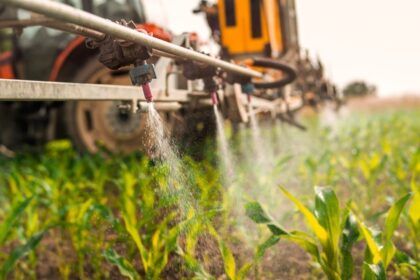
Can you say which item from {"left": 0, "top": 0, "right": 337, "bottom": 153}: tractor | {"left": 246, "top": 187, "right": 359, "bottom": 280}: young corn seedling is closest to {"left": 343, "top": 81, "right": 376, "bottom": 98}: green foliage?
{"left": 0, "top": 0, "right": 337, "bottom": 153}: tractor

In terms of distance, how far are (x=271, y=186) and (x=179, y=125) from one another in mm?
746

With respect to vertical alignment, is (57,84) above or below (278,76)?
below

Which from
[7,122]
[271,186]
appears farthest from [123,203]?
[7,122]

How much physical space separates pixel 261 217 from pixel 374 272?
431mm

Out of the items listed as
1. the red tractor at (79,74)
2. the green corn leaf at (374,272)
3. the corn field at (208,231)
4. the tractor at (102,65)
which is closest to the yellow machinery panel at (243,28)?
the tractor at (102,65)

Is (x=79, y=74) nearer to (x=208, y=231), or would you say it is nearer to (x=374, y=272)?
(x=208, y=231)

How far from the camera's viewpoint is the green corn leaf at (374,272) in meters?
1.54

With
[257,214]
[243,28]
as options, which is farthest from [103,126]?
[257,214]

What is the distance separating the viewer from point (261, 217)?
1.77m

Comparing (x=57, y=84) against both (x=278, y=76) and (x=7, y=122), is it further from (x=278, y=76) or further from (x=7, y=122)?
(x=7, y=122)

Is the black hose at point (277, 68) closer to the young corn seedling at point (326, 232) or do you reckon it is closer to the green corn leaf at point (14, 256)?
the young corn seedling at point (326, 232)

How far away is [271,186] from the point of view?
310 cm

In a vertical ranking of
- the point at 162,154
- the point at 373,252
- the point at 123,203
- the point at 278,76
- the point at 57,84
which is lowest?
the point at 373,252

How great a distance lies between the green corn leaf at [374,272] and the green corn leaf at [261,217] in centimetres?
30
